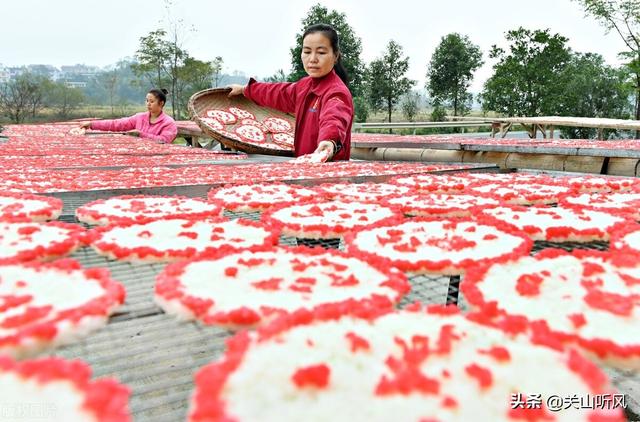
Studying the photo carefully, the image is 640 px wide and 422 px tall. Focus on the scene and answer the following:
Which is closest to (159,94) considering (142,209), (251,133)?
(251,133)

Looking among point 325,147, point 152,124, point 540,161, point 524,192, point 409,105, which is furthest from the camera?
point 409,105

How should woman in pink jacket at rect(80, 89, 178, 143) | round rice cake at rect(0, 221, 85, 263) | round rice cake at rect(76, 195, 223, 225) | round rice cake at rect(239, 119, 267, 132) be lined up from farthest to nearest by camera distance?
woman in pink jacket at rect(80, 89, 178, 143), round rice cake at rect(239, 119, 267, 132), round rice cake at rect(76, 195, 223, 225), round rice cake at rect(0, 221, 85, 263)

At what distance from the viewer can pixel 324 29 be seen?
4.48m

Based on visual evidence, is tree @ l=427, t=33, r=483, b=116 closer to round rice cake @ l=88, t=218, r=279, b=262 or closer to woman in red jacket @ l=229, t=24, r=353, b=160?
woman in red jacket @ l=229, t=24, r=353, b=160

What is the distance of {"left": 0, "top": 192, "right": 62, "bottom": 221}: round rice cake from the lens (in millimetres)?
1749

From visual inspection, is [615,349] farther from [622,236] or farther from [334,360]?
[622,236]

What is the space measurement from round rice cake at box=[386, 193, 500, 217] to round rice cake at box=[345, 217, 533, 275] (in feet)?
0.96

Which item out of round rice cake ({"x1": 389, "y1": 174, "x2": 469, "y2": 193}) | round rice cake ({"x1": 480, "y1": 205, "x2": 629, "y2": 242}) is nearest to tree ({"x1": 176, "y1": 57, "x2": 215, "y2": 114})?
round rice cake ({"x1": 389, "y1": 174, "x2": 469, "y2": 193})

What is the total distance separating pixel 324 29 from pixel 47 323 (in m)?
4.16

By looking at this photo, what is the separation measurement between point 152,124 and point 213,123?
2.23m

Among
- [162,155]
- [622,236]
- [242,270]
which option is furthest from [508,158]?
[242,270]

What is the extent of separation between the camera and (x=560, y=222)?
1.79 meters

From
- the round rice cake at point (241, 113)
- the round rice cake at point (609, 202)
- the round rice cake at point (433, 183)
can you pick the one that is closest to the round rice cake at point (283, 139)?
the round rice cake at point (241, 113)

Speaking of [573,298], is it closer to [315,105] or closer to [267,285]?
[267,285]
